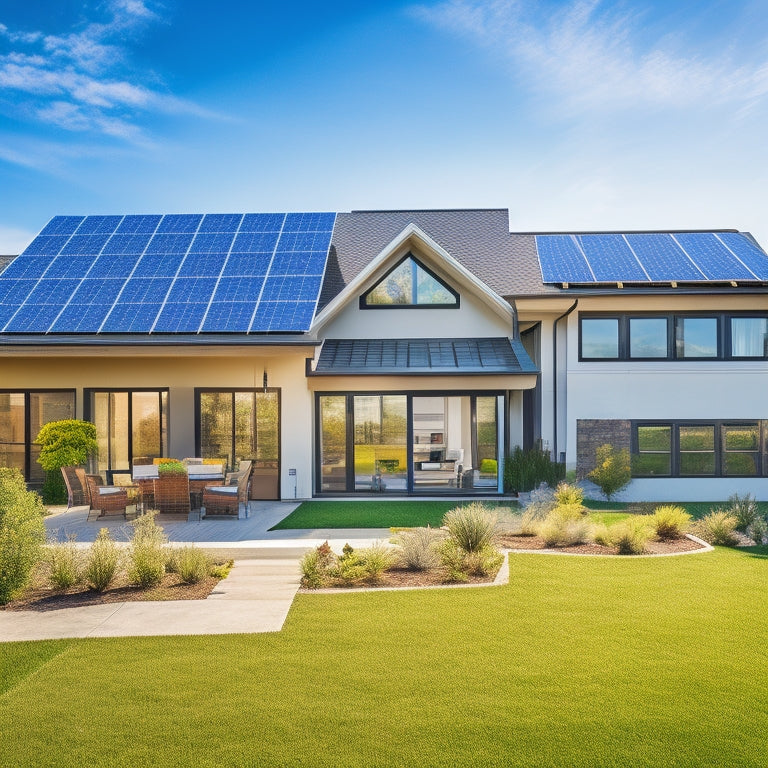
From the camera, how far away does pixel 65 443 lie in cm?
1549

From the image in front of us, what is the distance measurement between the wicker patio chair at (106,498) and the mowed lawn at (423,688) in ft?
24.4

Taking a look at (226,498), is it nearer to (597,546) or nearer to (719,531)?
(597,546)

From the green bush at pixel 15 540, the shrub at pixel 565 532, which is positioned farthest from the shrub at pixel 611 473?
the green bush at pixel 15 540

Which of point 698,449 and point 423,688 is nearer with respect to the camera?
point 423,688

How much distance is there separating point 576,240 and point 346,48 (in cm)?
943

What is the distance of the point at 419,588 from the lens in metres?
8.53

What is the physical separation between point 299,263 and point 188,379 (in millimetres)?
4386

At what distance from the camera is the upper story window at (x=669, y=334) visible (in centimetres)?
1766

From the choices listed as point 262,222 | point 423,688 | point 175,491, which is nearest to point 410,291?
point 262,222

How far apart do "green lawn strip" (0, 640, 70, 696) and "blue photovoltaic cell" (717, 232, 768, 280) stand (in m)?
18.0

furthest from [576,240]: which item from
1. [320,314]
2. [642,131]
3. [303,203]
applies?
[303,203]

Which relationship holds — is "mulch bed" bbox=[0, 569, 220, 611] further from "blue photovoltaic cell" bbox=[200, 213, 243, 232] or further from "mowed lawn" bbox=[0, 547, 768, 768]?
"blue photovoltaic cell" bbox=[200, 213, 243, 232]

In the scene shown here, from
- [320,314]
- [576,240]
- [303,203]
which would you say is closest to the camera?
[320,314]

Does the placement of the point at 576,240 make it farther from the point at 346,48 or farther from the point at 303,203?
the point at 303,203
